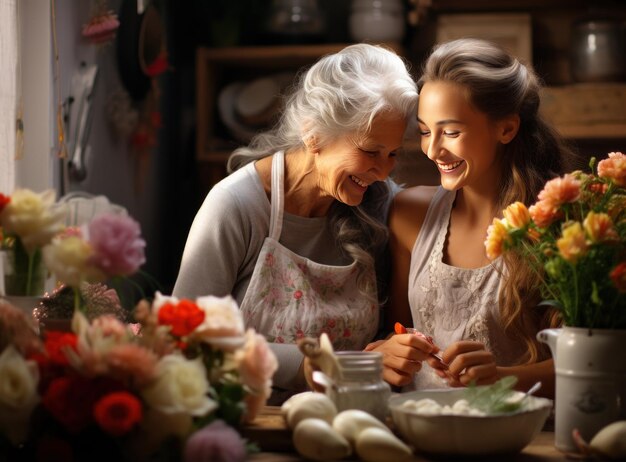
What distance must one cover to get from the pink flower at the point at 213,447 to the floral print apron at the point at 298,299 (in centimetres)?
86

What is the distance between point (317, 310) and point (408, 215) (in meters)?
0.32

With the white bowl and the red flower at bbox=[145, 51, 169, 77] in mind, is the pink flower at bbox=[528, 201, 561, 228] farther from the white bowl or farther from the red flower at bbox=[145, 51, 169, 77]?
the red flower at bbox=[145, 51, 169, 77]

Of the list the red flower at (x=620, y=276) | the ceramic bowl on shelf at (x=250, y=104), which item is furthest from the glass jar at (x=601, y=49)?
the red flower at (x=620, y=276)

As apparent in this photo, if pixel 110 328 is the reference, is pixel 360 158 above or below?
above

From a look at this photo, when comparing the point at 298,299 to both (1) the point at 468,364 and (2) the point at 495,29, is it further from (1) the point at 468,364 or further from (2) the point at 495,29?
(2) the point at 495,29

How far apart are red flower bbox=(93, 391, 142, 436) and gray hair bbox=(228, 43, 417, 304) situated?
3.13 feet

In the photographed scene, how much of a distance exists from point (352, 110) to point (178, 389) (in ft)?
3.03

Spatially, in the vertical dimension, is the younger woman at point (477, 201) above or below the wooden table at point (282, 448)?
above

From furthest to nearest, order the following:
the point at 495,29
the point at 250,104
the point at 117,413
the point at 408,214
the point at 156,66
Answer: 1. the point at 250,104
2. the point at 495,29
3. the point at 156,66
4. the point at 408,214
5. the point at 117,413

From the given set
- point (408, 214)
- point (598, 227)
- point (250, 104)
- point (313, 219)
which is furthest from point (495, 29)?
point (598, 227)

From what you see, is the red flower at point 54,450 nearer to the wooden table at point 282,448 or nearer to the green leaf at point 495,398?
the wooden table at point 282,448

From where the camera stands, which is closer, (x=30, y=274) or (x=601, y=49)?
(x=30, y=274)

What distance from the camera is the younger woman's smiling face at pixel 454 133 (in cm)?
187

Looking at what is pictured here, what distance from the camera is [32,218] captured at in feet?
4.01
